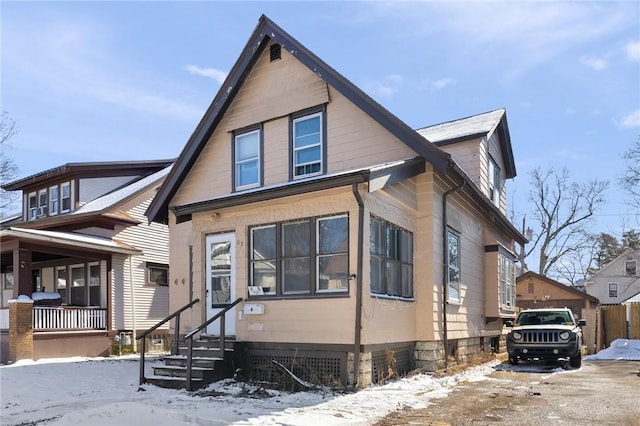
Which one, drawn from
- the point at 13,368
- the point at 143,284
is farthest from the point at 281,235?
the point at 143,284

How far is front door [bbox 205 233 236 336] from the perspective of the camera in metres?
12.4

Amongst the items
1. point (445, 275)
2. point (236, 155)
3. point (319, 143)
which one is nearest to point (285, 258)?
point (319, 143)

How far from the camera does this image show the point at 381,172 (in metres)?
10.3

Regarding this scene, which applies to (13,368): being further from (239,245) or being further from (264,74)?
(264,74)

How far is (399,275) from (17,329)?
11.8 metres

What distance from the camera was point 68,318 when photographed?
738 inches

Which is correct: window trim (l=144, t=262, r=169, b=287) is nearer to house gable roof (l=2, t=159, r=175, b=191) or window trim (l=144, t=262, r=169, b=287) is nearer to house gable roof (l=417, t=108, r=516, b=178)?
house gable roof (l=2, t=159, r=175, b=191)

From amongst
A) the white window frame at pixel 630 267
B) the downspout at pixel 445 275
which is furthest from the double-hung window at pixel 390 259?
the white window frame at pixel 630 267

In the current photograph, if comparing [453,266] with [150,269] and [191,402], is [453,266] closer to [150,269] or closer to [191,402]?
[191,402]

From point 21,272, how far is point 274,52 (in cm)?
1035

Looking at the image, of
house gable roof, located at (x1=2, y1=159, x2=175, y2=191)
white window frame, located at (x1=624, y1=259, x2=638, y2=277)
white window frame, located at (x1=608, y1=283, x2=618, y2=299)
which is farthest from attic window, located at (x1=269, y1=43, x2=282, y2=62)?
white window frame, located at (x1=608, y1=283, x2=618, y2=299)

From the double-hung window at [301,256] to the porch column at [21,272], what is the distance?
9.40 metres

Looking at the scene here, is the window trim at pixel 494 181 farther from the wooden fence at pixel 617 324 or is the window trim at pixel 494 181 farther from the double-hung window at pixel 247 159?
the double-hung window at pixel 247 159

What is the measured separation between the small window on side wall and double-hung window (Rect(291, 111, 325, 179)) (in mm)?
11198
